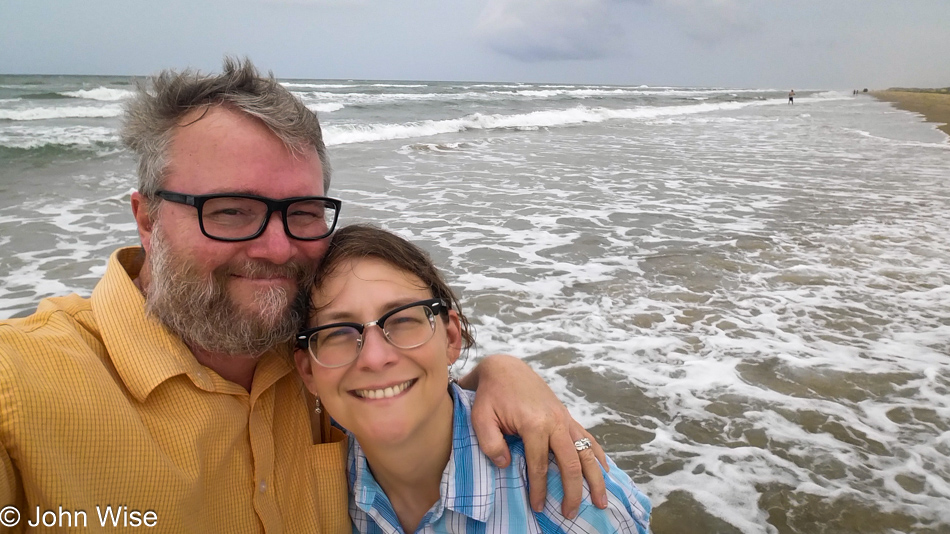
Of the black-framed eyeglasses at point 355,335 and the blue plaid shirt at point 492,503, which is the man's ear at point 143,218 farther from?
the blue plaid shirt at point 492,503

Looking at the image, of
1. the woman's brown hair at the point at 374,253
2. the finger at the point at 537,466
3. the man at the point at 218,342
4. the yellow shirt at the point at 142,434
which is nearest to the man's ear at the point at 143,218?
the man at the point at 218,342

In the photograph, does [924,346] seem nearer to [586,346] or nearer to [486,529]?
[586,346]

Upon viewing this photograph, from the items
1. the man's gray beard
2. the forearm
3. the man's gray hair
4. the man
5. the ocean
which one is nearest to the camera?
the man

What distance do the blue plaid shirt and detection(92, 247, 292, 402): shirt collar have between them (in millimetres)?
567

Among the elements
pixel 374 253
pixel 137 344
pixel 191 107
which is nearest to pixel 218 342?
pixel 137 344

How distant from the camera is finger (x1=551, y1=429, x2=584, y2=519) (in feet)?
5.24

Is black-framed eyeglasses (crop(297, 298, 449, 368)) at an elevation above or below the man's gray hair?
below

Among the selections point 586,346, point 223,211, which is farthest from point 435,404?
point 586,346

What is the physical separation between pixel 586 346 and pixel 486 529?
2981mm

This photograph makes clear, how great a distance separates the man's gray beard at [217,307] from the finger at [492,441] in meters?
0.69

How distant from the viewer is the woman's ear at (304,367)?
1.78 metres

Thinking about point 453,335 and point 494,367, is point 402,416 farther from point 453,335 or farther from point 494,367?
point 494,367

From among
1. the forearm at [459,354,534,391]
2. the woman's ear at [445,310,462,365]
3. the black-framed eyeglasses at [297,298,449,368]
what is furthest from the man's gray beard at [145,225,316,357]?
the forearm at [459,354,534,391]

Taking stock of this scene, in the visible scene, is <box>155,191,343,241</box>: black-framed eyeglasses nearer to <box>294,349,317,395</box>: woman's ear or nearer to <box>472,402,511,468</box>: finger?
<box>294,349,317,395</box>: woman's ear
